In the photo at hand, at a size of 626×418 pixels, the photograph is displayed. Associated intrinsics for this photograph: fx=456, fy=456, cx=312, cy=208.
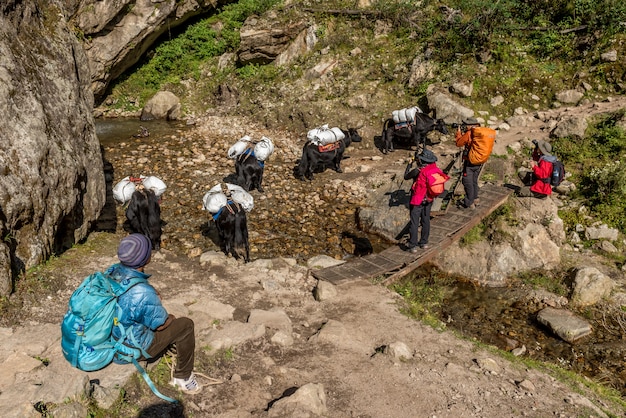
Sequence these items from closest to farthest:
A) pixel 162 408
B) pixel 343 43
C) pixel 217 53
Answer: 1. pixel 162 408
2. pixel 343 43
3. pixel 217 53

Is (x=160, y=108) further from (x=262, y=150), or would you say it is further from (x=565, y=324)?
(x=565, y=324)

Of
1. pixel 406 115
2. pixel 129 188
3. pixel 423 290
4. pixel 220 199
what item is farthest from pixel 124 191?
pixel 406 115

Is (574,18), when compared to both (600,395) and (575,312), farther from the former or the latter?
(600,395)

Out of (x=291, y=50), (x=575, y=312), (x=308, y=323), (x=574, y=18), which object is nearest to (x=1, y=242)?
(x=308, y=323)

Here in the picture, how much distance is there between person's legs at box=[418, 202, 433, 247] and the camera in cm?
773

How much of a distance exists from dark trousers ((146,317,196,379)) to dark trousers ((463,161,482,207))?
6.57 meters

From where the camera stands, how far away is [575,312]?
7574 millimetres

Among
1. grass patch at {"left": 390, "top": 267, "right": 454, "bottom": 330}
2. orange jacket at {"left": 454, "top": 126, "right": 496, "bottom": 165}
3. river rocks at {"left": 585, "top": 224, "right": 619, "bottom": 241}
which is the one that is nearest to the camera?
grass patch at {"left": 390, "top": 267, "right": 454, "bottom": 330}

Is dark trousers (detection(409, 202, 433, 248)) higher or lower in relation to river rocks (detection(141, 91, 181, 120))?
higher

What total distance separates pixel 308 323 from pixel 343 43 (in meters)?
13.3

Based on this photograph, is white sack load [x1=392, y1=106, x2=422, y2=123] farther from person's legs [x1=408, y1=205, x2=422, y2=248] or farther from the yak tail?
person's legs [x1=408, y1=205, x2=422, y2=248]

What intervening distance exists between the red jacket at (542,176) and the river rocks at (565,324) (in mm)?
3104

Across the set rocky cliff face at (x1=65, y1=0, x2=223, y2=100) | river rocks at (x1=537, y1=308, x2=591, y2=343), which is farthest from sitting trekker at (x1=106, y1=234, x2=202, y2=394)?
rocky cliff face at (x1=65, y1=0, x2=223, y2=100)

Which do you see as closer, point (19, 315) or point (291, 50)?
point (19, 315)
